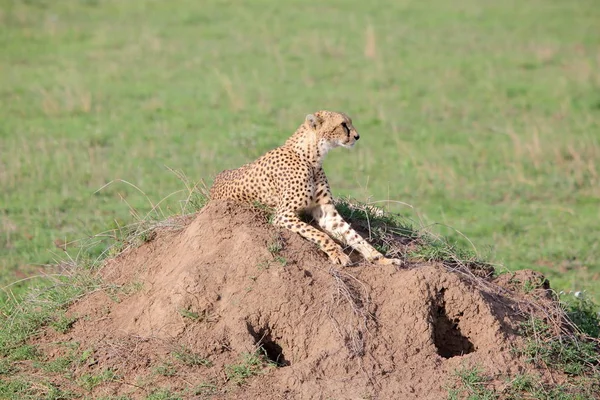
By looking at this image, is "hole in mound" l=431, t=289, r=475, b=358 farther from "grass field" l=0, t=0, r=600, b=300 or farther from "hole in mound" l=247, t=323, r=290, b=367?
"grass field" l=0, t=0, r=600, b=300

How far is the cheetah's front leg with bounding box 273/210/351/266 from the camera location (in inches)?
250

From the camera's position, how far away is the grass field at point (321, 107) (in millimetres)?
11273

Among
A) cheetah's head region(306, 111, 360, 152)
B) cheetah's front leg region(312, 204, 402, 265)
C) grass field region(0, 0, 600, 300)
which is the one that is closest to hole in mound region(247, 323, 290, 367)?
cheetah's front leg region(312, 204, 402, 265)

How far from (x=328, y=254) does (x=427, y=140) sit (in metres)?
8.05

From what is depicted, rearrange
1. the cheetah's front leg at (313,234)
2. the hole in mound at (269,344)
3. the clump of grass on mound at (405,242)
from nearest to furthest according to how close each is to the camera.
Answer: the hole in mound at (269,344) < the cheetah's front leg at (313,234) < the clump of grass on mound at (405,242)

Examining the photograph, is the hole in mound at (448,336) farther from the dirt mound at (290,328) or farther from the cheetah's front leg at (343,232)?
the cheetah's front leg at (343,232)

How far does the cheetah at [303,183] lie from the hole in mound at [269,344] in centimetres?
74

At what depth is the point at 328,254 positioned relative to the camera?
20.9ft

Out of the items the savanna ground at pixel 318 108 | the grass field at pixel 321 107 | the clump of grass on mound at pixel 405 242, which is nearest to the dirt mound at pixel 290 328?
the clump of grass on mound at pixel 405 242

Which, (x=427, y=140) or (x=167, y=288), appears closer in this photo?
(x=167, y=288)

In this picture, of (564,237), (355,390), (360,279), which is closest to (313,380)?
(355,390)

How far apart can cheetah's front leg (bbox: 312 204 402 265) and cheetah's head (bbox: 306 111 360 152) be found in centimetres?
44

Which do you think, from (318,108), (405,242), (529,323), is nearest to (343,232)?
(405,242)

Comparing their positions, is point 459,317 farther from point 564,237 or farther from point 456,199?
point 456,199
